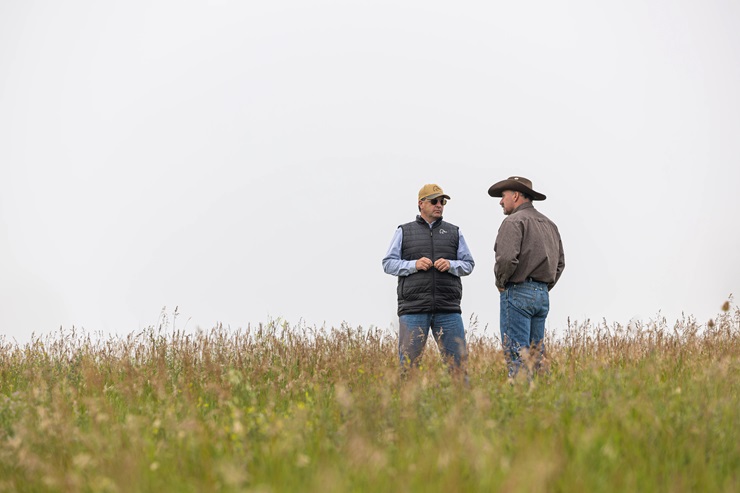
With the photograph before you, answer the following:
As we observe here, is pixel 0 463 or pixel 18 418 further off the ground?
pixel 18 418

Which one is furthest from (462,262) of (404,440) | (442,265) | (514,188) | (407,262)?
(404,440)

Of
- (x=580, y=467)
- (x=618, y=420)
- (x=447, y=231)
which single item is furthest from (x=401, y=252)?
(x=580, y=467)

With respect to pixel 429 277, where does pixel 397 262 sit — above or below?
above

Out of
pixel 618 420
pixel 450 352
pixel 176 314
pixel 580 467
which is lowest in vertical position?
pixel 580 467

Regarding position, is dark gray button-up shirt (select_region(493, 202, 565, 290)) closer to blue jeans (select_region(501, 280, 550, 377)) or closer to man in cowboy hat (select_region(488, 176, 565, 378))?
man in cowboy hat (select_region(488, 176, 565, 378))

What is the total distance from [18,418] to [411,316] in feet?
14.1

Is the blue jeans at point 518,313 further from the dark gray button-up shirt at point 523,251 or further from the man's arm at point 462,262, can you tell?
the man's arm at point 462,262

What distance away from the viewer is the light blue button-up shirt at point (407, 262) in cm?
817

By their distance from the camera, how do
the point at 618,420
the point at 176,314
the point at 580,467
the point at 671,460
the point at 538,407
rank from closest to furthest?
the point at 580,467 < the point at 671,460 < the point at 618,420 < the point at 538,407 < the point at 176,314

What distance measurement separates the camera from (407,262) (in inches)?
324

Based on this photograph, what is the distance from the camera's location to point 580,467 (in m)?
3.90

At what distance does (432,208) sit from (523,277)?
4.55ft

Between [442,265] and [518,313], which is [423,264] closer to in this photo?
[442,265]

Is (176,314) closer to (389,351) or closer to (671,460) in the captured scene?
(389,351)
